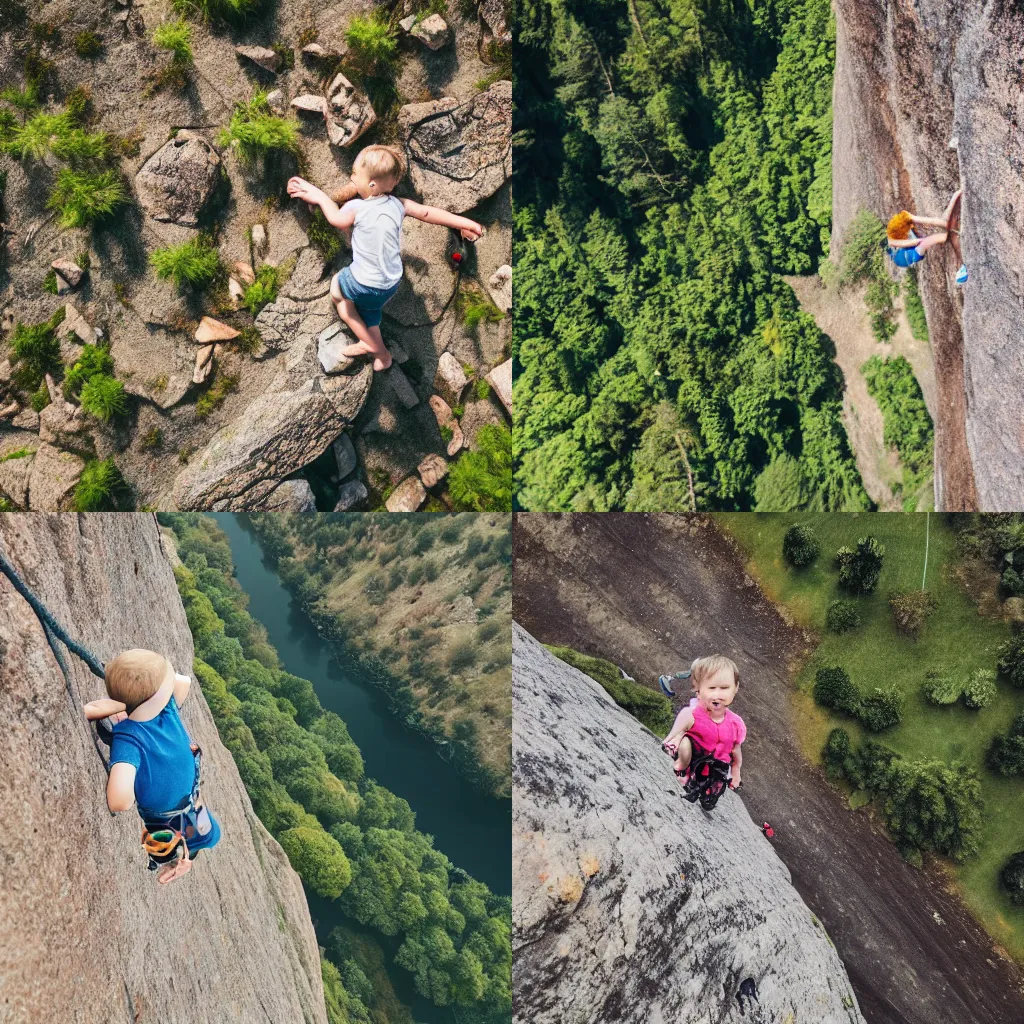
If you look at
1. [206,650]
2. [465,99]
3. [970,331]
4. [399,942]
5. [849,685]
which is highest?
[465,99]

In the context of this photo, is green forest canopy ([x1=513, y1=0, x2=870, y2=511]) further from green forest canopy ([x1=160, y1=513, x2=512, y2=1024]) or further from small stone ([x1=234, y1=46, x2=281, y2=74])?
green forest canopy ([x1=160, y1=513, x2=512, y2=1024])

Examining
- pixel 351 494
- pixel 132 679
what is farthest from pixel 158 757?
pixel 351 494

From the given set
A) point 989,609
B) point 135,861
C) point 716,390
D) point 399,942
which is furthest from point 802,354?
point 399,942

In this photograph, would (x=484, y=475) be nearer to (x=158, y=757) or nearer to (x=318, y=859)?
(x=158, y=757)

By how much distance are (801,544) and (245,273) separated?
20.1ft

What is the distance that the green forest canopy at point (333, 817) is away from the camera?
358 inches

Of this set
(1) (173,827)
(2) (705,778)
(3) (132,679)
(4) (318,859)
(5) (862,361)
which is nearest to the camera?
(3) (132,679)

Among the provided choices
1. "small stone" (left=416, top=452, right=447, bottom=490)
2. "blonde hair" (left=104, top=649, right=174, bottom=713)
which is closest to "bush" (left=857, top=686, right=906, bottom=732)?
"small stone" (left=416, top=452, right=447, bottom=490)

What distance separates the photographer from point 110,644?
4324 millimetres

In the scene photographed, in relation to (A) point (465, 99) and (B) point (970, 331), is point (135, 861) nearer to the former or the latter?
(A) point (465, 99)

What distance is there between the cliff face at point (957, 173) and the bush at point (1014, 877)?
3838 mm

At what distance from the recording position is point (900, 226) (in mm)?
5863

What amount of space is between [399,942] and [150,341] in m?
11.3

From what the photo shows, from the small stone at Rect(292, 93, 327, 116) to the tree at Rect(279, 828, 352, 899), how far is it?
955cm
